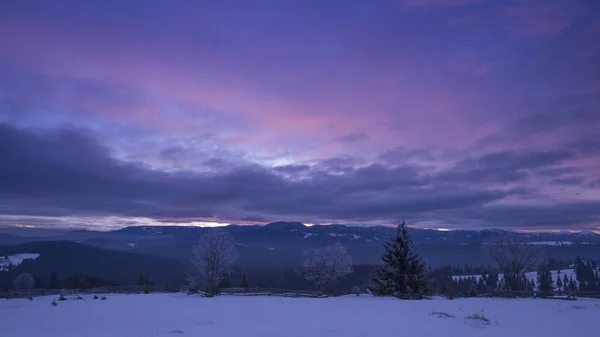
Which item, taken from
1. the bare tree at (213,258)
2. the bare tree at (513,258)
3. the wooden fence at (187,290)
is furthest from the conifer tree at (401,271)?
the bare tree at (213,258)

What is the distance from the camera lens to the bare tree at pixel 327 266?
70.6 meters

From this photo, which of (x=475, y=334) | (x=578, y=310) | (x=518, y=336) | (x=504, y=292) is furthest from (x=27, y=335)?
(x=504, y=292)

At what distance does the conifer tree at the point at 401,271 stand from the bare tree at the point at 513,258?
16643mm

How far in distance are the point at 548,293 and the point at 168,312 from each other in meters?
32.7

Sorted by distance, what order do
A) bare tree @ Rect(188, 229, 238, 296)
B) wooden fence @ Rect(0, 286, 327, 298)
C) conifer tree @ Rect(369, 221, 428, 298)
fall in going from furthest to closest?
1. bare tree @ Rect(188, 229, 238, 296)
2. wooden fence @ Rect(0, 286, 327, 298)
3. conifer tree @ Rect(369, 221, 428, 298)

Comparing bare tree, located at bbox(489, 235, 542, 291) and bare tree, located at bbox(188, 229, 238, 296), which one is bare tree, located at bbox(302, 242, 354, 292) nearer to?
bare tree, located at bbox(188, 229, 238, 296)

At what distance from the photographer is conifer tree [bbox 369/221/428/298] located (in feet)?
124

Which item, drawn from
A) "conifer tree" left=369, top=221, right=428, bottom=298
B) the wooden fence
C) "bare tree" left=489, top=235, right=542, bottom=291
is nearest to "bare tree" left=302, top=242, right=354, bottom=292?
"bare tree" left=489, top=235, right=542, bottom=291

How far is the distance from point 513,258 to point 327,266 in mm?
32631

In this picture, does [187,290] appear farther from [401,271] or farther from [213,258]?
[401,271]

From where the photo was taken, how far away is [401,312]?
71.1 ft

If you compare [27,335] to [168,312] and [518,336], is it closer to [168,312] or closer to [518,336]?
[168,312]

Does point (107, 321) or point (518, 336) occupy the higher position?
point (518, 336)

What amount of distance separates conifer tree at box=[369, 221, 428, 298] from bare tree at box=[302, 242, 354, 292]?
30.7 meters
